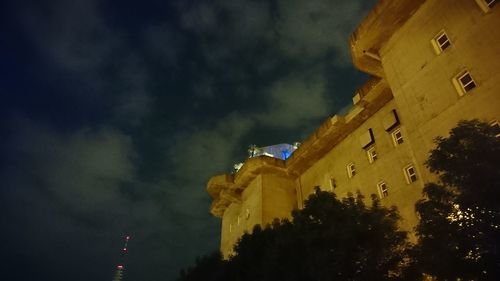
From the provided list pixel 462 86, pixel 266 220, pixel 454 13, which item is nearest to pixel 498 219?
pixel 462 86

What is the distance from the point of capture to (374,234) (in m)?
12.1

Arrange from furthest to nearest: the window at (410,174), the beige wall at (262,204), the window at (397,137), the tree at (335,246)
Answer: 1. the beige wall at (262,204)
2. the window at (397,137)
3. the window at (410,174)
4. the tree at (335,246)

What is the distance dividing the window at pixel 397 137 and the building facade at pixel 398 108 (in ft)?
0.24

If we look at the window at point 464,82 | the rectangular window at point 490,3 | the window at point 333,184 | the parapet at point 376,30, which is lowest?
the window at point 464,82

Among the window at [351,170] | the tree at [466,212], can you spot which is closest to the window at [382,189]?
the window at [351,170]

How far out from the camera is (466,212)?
8.35 metres

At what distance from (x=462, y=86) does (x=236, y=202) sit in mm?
25295

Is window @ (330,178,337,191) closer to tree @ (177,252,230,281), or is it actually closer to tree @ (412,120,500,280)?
tree @ (177,252,230,281)

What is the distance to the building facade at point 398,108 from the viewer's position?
47.0 ft

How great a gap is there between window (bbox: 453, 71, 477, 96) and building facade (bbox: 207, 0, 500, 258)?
1.5 inches

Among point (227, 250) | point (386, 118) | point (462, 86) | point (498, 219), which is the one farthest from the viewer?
point (227, 250)

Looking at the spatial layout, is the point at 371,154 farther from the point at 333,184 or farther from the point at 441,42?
the point at 441,42

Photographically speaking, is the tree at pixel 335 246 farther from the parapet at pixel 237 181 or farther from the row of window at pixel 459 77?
the parapet at pixel 237 181

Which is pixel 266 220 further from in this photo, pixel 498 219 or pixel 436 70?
pixel 498 219
